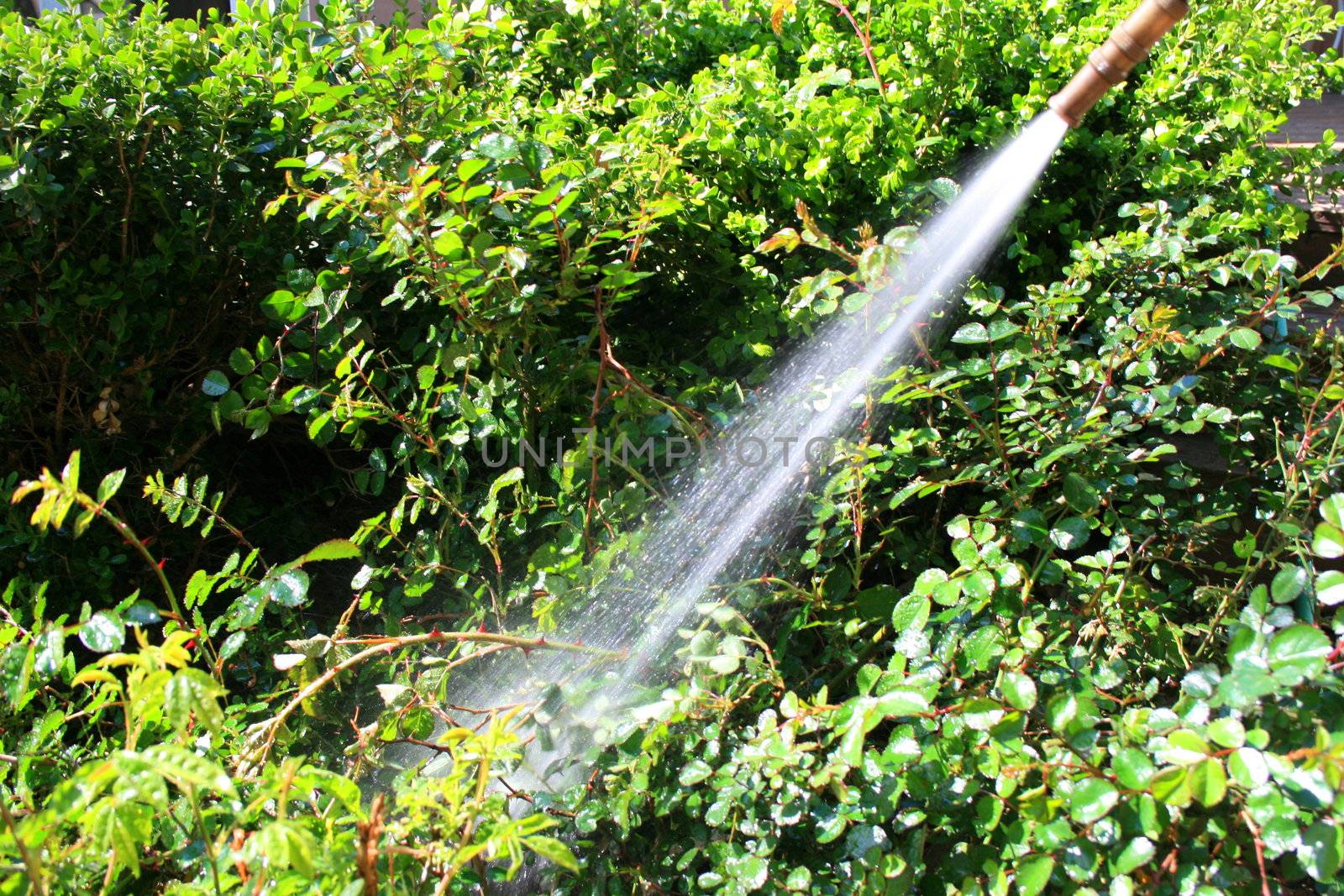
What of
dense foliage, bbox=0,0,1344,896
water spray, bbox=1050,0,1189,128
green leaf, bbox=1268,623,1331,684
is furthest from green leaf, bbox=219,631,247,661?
water spray, bbox=1050,0,1189,128

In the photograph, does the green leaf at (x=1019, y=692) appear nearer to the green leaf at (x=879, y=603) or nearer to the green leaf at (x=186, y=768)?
the green leaf at (x=879, y=603)

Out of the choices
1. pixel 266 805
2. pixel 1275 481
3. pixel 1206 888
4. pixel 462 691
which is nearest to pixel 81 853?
pixel 266 805

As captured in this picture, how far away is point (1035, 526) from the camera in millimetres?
1505

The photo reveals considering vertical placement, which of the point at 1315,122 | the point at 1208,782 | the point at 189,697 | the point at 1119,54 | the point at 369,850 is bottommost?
the point at 1315,122

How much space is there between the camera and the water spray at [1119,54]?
1728 millimetres

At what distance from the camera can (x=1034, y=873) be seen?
1.10 metres

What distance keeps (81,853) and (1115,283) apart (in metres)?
1.87

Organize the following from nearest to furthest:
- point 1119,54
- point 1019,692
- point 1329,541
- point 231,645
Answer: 1. point 1329,541
2. point 1019,692
3. point 231,645
4. point 1119,54

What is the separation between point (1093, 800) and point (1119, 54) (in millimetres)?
1318

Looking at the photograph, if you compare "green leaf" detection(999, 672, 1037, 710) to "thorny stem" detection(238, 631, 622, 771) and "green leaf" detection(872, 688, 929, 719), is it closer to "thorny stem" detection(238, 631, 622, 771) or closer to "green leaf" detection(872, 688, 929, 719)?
"green leaf" detection(872, 688, 929, 719)

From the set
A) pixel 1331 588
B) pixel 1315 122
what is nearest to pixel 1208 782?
pixel 1331 588

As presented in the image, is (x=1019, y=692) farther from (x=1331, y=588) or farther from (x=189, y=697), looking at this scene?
(x=189, y=697)

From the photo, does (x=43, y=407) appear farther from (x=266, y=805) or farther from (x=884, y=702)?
(x=884, y=702)

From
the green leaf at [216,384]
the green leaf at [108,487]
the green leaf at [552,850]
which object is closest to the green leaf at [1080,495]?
the green leaf at [552,850]
